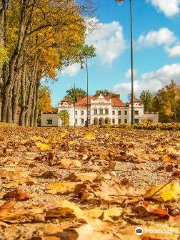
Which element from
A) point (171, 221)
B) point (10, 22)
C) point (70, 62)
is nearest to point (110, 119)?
point (70, 62)

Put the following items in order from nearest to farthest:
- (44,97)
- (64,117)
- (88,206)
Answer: (88,206) → (44,97) → (64,117)

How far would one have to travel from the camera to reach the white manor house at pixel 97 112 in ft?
288

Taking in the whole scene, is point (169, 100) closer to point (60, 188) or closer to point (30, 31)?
point (30, 31)

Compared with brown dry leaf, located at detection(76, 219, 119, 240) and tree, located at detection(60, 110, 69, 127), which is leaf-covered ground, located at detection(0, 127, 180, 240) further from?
tree, located at detection(60, 110, 69, 127)

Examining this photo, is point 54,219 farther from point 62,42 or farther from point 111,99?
point 111,99

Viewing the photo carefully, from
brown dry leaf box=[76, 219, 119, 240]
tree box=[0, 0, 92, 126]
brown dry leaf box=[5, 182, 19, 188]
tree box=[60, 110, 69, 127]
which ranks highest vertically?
tree box=[0, 0, 92, 126]

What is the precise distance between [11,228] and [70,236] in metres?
0.27

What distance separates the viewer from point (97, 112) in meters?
91.7

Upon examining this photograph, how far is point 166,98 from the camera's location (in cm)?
7050

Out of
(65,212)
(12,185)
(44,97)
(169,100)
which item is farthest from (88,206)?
(169,100)

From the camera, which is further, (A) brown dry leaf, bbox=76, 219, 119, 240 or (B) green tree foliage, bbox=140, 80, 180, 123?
(B) green tree foliage, bbox=140, 80, 180, 123

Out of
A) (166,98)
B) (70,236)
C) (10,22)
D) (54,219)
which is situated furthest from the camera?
(166,98)

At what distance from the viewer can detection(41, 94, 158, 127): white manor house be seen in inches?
3452

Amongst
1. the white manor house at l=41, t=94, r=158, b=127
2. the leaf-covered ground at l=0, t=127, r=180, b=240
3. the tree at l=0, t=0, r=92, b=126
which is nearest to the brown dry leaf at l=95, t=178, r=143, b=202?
the leaf-covered ground at l=0, t=127, r=180, b=240
